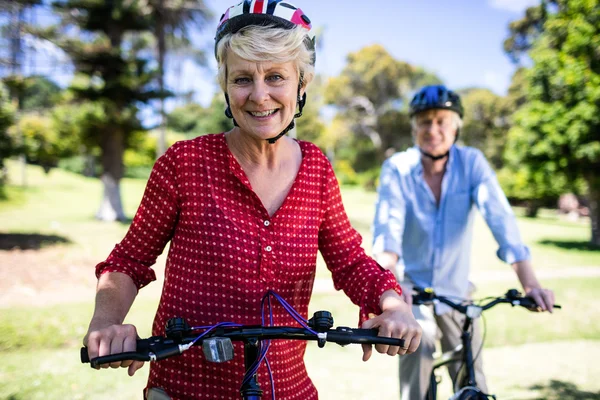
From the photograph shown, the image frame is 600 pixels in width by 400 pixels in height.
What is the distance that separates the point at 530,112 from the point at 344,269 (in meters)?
17.9

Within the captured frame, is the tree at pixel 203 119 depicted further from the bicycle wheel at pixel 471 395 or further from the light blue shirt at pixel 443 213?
the bicycle wheel at pixel 471 395

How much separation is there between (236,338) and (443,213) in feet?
7.21

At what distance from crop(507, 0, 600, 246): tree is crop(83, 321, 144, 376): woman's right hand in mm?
16620

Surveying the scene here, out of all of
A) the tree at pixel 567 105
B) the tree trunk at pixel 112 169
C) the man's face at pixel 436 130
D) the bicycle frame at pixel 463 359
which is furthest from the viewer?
the tree trunk at pixel 112 169

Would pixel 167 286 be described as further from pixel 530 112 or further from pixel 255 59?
pixel 530 112

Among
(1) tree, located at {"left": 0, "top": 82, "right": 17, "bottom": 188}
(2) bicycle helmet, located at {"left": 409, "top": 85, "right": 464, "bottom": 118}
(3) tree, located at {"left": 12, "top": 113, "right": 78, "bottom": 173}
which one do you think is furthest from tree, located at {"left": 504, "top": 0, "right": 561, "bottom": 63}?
(2) bicycle helmet, located at {"left": 409, "top": 85, "right": 464, "bottom": 118}

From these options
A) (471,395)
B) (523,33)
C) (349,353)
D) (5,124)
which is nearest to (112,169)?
(5,124)

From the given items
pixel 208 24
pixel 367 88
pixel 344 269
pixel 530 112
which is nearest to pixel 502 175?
pixel 367 88

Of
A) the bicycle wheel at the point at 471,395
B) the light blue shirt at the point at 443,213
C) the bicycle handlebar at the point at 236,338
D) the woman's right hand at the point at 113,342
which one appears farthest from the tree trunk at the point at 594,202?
the woman's right hand at the point at 113,342

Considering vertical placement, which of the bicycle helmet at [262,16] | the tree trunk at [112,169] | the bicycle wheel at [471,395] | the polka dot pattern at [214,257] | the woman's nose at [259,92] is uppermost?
the tree trunk at [112,169]

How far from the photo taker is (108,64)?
1781 centimetres

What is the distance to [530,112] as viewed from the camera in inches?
706

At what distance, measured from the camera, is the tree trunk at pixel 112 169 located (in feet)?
64.1

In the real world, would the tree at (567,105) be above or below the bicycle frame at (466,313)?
above
